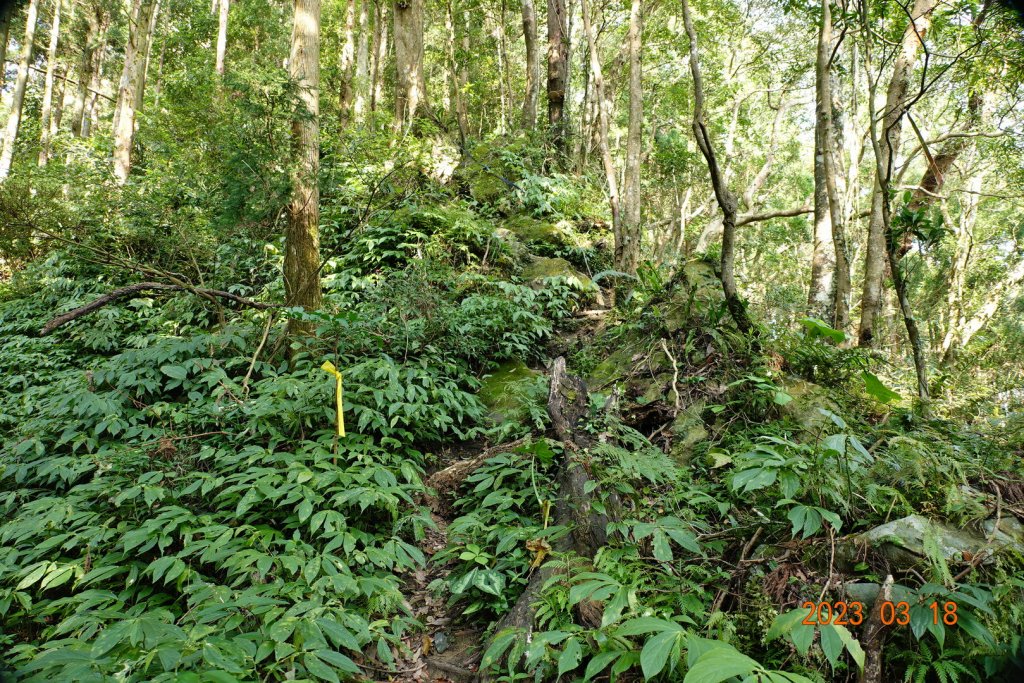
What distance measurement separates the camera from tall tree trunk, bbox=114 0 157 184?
40.1 ft

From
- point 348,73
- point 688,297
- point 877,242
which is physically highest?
point 348,73

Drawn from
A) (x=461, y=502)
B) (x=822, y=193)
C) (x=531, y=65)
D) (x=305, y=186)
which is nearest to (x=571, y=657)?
(x=461, y=502)

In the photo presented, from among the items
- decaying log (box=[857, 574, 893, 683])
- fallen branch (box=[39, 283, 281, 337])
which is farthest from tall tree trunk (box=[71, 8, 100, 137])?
decaying log (box=[857, 574, 893, 683])

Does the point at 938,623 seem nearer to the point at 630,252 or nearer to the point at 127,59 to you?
the point at 630,252

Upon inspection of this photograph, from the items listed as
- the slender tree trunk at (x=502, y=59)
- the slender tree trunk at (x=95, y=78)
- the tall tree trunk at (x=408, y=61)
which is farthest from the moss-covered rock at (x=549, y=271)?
the slender tree trunk at (x=95, y=78)

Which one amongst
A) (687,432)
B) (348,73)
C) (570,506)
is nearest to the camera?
(570,506)

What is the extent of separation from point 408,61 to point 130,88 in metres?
7.65

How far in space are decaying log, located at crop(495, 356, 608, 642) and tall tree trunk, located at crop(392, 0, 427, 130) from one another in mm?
9059

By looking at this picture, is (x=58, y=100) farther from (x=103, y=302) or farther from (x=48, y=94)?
(x=103, y=302)

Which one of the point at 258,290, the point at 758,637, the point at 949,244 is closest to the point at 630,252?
the point at 258,290

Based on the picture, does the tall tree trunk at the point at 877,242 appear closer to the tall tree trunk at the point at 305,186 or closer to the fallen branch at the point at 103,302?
the tall tree trunk at the point at 305,186

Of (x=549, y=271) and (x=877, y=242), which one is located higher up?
(x=549, y=271)

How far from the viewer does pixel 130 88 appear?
13.3 metres

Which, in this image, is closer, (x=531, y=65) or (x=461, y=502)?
(x=461, y=502)
